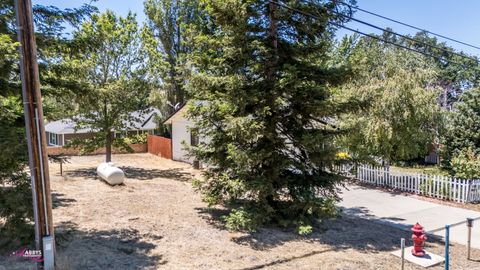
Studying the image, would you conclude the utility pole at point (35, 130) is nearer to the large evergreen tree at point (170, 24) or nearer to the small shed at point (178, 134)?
the small shed at point (178, 134)

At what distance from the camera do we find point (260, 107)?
370 inches

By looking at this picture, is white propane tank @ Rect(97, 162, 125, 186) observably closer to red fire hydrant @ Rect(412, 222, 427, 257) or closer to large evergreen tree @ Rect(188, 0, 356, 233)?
large evergreen tree @ Rect(188, 0, 356, 233)

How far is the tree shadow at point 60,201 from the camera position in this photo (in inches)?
433

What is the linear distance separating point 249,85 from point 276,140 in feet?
5.22

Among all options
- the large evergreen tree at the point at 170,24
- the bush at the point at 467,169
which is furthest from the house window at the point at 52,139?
the bush at the point at 467,169

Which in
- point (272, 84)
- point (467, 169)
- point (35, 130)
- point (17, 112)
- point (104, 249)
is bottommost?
point (104, 249)

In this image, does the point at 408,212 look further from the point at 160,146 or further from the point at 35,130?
the point at 160,146

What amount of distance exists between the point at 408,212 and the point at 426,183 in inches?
108

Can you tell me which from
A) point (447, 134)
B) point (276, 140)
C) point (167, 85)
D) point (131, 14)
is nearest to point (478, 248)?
point (276, 140)

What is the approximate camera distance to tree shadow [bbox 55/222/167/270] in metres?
6.60

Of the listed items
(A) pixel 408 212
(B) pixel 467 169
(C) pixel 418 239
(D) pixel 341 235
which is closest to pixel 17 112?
(D) pixel 341 235

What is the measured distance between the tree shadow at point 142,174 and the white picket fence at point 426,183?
27.3 feet

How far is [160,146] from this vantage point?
27453 mm

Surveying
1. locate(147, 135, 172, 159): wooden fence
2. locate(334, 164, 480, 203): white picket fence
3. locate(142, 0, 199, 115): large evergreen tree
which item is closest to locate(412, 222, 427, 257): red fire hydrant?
locate(334, 164, 480, 203): white picket fence
